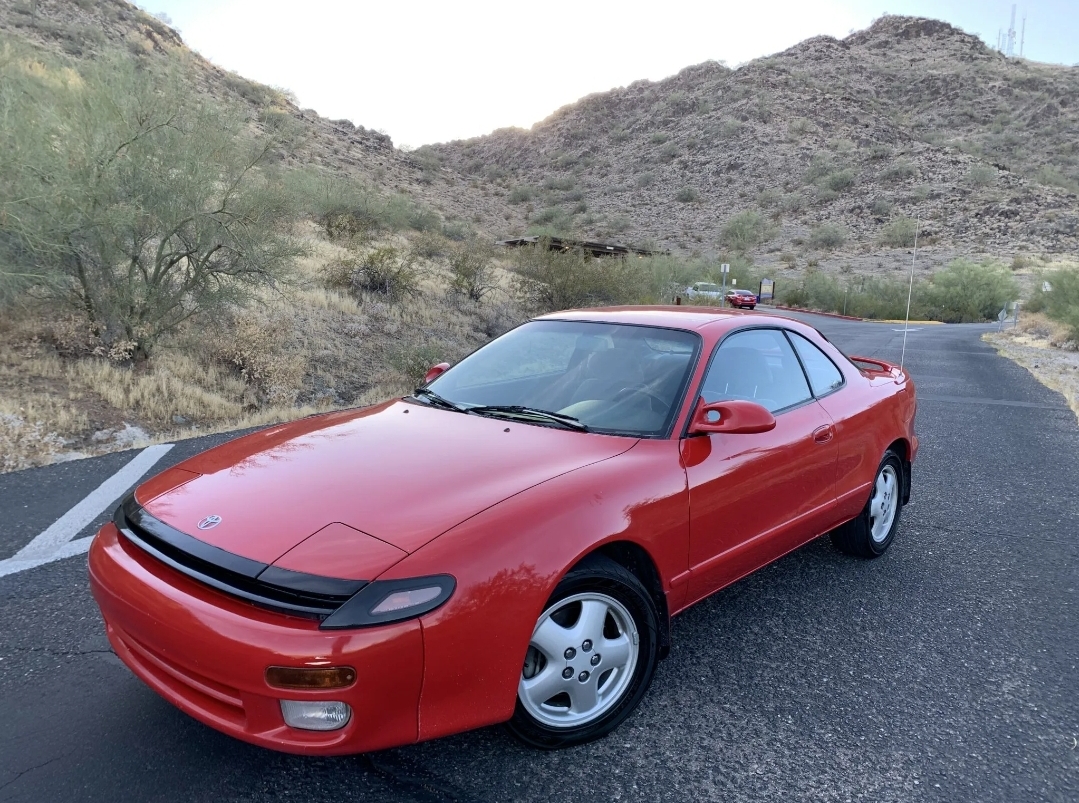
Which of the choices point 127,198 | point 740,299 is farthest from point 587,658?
point 740,299

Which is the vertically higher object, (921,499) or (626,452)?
(626,452)

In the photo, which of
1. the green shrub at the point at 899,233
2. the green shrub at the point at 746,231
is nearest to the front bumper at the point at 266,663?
the green shrub at the point at 899,233

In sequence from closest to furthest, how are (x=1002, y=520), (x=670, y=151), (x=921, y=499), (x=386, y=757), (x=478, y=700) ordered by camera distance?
(x=478, y=700) < (x=386, y=757) < (x=1002, y=520) < (x=921, y=499) < (x=670, y=151)

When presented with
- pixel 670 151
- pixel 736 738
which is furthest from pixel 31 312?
pixel 670 151

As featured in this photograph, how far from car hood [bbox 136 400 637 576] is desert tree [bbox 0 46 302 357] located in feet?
23.1

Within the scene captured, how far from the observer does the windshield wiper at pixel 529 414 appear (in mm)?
3038

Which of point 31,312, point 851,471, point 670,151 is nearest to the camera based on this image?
point 851,471

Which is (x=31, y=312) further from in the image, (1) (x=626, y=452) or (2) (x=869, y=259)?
(2) (x=869, y=259)

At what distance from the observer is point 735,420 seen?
9.41ft

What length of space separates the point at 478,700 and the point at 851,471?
2.47 meters

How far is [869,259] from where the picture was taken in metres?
45.4

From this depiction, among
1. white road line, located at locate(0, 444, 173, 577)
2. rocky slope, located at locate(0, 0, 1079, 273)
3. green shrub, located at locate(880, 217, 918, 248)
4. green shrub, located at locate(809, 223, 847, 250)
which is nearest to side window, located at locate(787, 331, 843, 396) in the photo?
white road line, located at locate(0, 444, 173, 577)

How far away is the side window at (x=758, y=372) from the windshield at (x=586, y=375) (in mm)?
163

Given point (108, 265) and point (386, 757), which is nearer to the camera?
point (386, 757)
